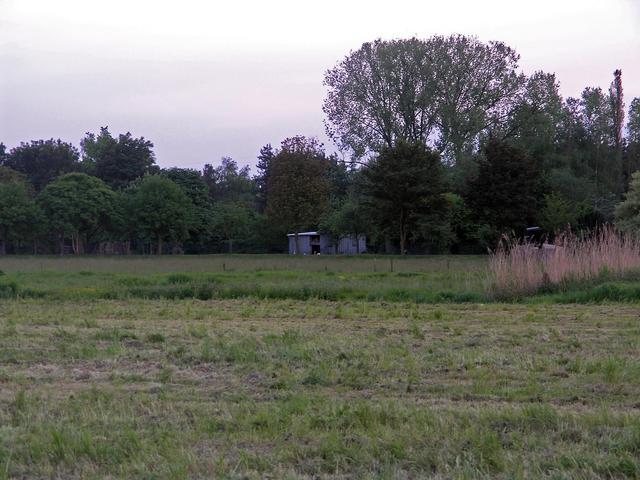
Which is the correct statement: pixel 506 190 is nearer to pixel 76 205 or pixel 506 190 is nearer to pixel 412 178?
pixel 412 178

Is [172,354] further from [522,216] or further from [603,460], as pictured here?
[522,216]

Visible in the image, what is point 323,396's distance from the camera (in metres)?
7.81

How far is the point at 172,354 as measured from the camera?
34.9ft

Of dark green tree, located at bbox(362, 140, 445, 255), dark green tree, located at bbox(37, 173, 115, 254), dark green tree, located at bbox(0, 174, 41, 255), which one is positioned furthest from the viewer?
dark green tree, located at bbox(37, 173, 115, 254)

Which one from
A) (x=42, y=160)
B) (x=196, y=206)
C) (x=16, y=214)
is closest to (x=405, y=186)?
(x=196, y=206)

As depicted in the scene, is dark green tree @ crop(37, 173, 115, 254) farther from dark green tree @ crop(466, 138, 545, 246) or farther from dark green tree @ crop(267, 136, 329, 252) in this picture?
dark green tree @ crop(466, 138, 545, 246)

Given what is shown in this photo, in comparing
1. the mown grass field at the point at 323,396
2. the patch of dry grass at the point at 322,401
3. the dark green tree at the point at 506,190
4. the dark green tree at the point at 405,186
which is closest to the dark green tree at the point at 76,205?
the dark green tree at the point at 405,186

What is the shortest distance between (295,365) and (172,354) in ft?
6.86

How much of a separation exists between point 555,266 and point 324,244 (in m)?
49.3

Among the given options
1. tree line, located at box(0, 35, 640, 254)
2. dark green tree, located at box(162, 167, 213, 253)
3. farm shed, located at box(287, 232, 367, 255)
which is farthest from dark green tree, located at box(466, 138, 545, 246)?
dark green tree, located at box(162, 167, 213, 253)

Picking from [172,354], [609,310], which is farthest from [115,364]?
[609,310]

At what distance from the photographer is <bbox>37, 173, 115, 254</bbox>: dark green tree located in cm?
6519

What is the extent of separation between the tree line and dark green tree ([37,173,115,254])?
13 cm

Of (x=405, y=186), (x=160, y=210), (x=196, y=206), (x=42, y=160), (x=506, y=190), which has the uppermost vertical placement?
(x=42, y=160)
